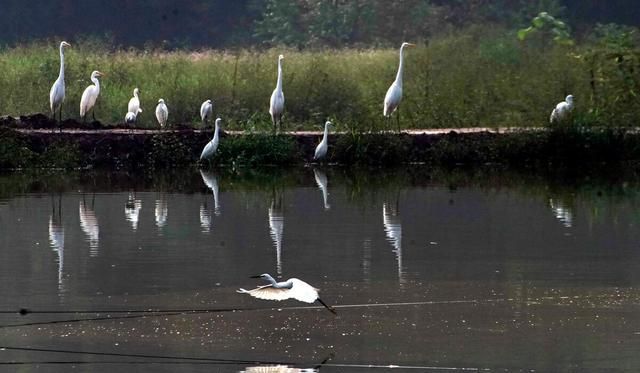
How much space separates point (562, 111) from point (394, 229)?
8504 millimetres

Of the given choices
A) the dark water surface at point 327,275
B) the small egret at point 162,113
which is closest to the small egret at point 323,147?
the dark water surface at point 327,275

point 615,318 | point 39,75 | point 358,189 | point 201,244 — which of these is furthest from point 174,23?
point 615,318

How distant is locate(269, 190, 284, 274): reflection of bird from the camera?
14.5m

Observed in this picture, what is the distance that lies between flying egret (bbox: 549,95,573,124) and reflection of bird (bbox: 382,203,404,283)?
238 inches

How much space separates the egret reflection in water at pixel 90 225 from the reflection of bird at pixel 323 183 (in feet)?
8.50

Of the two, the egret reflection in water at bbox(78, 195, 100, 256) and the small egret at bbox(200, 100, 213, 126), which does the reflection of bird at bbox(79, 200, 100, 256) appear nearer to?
the egret reflection in water at bbox(78, 195, 100, 256)

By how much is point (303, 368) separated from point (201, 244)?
5781 millimetres

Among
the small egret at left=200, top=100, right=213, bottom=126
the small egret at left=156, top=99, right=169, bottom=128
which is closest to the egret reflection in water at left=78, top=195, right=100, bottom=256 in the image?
the small egret at left=156, top=99, right=169, bottom=128

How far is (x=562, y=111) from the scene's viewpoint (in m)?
24.2

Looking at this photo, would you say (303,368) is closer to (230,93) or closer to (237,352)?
(237,352)

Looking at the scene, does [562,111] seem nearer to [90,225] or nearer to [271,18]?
[90,225]

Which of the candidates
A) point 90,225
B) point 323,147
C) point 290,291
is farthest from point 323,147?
point 290,291

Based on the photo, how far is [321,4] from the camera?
162 feet

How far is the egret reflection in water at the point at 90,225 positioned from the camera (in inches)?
596
